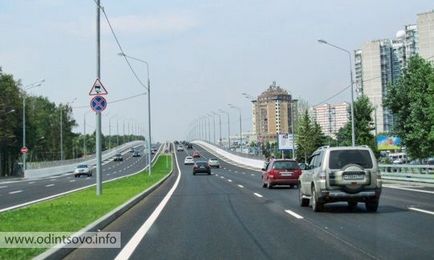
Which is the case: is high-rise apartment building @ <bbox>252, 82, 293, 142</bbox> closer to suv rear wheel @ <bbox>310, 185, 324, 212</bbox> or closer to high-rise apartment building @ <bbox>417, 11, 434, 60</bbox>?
high-rise apartment building @ <bbox>417, 11, 434, 60</bbox>

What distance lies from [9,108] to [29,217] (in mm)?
75908

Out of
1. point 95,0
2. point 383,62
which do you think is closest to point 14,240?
point 95,0

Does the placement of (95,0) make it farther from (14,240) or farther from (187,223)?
(14,240)

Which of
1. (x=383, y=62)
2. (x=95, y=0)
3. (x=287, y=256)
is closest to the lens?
(x=287, y=256)

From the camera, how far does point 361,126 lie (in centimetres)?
6009

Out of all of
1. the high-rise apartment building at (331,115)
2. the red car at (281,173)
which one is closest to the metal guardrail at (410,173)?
the red car at (281,173)

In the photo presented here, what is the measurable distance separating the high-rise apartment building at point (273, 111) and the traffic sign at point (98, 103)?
270 ft

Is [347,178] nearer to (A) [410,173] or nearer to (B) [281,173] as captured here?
(B) [281,173]

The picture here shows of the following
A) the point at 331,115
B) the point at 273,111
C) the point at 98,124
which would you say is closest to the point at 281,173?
the point at 98,124

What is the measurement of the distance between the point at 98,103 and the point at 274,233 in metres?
12.0

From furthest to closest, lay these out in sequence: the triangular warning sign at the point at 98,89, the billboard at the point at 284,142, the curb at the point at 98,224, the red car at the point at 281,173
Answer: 1. the billboard at the point at 284,142
2. the red car at the point at 281,173
3. the triangular warning sign at the point at 98,89
4. the curb at the point at 98,224

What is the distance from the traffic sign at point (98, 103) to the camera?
2227 centimetres

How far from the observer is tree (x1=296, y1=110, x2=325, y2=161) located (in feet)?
279

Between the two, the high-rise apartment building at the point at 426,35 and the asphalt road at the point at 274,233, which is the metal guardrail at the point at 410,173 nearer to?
the asphalt road at the point at 274,233
